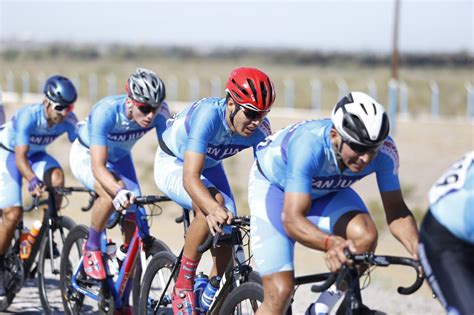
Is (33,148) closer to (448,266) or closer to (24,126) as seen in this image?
(24,126)

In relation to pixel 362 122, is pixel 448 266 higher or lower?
lower

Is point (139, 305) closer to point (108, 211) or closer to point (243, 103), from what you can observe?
point (108, 211)

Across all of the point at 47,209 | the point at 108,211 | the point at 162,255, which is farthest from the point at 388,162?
the point at 47,209

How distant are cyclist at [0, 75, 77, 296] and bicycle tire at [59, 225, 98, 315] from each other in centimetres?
64

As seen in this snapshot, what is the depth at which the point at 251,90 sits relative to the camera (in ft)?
19.8

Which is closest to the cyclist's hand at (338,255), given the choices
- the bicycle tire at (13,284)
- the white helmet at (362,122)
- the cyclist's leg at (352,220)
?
the cyclist's leg at (352,220)

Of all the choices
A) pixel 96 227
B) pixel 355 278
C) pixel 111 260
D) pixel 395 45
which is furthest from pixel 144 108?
pixel 395 45

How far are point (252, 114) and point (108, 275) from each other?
215 centimetres

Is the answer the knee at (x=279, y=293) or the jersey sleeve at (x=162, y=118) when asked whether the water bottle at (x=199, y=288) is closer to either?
the knee at (x=279, y=293)

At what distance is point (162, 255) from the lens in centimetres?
687

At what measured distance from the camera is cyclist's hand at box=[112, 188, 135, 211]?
6.95 meters

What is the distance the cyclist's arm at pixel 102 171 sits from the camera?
7141mm

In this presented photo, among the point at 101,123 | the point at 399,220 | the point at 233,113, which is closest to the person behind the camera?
the point at 399,220

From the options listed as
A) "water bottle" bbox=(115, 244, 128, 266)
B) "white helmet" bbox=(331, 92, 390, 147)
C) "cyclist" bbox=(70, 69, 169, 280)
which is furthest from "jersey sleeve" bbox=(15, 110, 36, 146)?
"white helmet" bbox=(331, 92, 390, 147)
